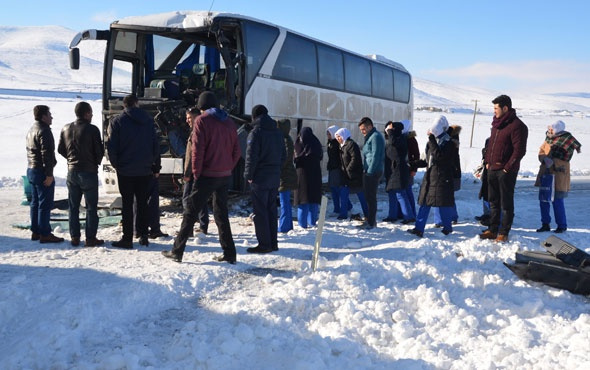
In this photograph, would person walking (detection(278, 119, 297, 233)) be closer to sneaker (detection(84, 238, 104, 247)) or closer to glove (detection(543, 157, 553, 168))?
sneaker (detection(84, 238, 104, 247))

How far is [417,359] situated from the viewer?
4.21m

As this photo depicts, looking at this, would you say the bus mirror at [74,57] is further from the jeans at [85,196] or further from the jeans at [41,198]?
the jeans at [85,196]

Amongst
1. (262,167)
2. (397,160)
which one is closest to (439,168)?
(397,160)

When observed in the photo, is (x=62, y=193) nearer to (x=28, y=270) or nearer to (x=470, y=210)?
(x=28, y=270)

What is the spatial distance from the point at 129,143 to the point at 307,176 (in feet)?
9.77

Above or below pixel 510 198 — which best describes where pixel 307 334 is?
below

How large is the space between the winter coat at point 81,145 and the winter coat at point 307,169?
317cm

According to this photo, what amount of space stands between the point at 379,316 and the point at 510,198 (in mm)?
3708

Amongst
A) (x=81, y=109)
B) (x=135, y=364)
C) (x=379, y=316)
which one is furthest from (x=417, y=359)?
(x=81, y=109)

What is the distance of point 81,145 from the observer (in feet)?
22.1

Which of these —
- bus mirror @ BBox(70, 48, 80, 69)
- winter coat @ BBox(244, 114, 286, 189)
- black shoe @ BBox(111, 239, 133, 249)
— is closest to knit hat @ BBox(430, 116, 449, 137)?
winter coat @ BBox(244, 114, 286, 189)

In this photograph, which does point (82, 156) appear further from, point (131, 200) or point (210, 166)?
point (210, 166)

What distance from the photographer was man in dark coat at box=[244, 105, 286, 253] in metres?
6.91

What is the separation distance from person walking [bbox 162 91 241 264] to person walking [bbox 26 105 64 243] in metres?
2.05
